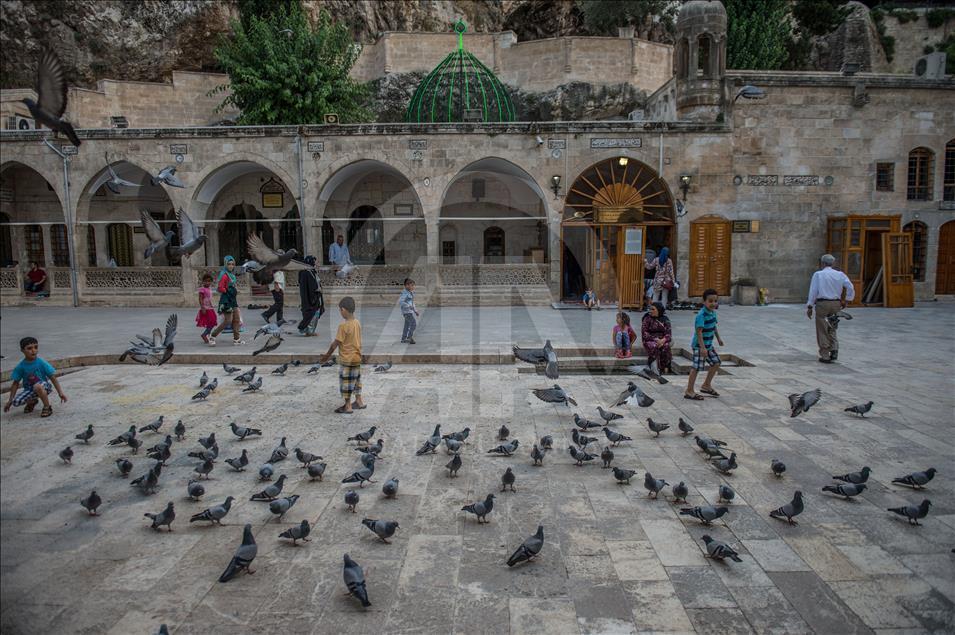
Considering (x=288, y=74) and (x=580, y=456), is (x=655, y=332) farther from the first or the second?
(x=288, y=74)

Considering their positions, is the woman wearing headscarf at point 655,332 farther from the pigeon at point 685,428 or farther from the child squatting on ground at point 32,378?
the child squatting on ground at point 32,378

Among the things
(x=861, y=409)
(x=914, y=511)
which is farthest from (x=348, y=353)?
(x=861, y=409)

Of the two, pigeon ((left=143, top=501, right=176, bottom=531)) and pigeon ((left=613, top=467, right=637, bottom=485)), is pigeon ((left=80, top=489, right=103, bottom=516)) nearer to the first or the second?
pigeon ((left=143, top=501, right=176, bottom=531))

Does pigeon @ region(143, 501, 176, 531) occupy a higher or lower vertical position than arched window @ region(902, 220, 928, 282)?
lower

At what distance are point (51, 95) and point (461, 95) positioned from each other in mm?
18581

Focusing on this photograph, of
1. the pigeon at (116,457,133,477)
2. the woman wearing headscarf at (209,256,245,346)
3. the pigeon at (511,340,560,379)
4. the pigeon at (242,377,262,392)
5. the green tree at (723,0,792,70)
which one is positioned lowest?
the pigeon at (116,457,133,477)

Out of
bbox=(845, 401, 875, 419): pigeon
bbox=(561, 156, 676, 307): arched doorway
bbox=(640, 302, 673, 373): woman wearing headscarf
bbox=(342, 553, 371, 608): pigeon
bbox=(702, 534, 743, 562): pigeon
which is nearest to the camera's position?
bbox=(342, 553, 371, 608): pigeon

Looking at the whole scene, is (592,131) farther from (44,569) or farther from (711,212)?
(44,569)

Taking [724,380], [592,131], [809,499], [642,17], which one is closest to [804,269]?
[592,131]

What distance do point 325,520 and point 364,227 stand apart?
19598 mm

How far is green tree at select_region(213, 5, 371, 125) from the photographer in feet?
66.4

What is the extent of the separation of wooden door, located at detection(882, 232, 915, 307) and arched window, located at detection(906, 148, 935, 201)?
6.16 feet

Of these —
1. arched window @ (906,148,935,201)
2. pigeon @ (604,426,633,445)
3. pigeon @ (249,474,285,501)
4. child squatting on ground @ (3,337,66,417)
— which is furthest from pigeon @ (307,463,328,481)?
arched window @ (906,148,935,201)

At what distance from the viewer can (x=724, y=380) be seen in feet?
27.9
